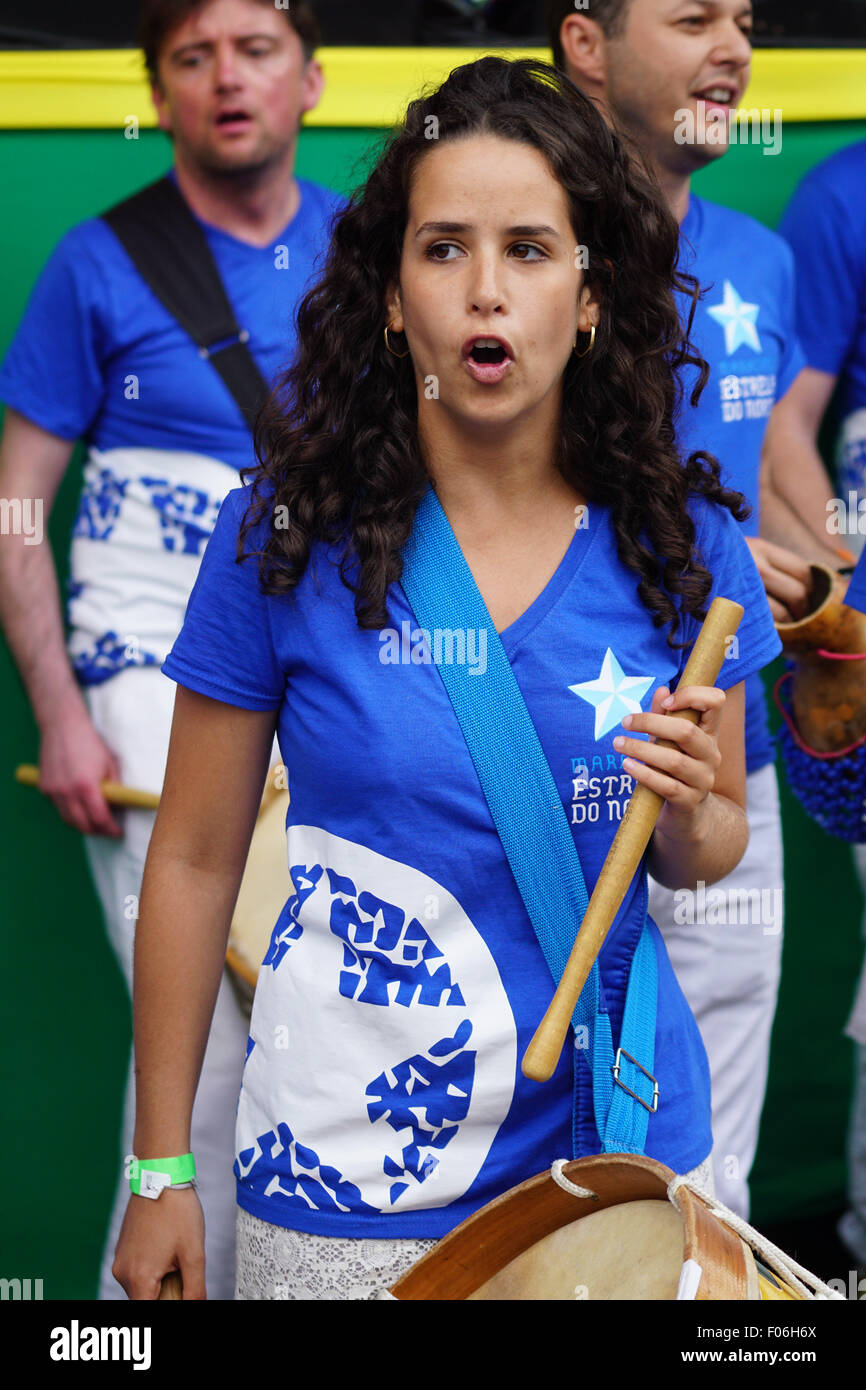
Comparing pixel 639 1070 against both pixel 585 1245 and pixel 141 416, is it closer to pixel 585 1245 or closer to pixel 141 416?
pixel 585 1245

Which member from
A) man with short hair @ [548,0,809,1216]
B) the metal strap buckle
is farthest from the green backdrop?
the metal strap buckle

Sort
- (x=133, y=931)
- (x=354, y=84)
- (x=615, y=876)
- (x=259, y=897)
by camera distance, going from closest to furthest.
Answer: (x=615, y=876), (x=259, y=897), (x=133, y=931), (x=354, y=84)

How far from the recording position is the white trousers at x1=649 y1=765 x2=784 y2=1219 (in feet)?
9.38

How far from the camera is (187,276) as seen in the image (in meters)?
2.93

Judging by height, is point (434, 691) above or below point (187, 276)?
below

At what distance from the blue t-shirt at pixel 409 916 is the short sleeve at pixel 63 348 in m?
1.35

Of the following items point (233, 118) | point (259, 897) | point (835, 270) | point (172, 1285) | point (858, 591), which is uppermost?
point (233, 118)

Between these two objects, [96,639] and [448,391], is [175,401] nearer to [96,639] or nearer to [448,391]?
[96,639]

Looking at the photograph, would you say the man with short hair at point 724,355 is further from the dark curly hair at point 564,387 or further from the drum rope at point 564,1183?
the drum rope at point 564,1183

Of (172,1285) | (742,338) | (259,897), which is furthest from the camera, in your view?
(742,338)

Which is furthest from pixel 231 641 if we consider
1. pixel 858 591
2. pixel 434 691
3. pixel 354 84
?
pixel 354 84

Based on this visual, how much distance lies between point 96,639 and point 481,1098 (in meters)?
1.61

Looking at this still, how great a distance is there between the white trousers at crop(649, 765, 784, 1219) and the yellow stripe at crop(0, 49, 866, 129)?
148cm

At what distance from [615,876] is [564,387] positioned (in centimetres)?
59
